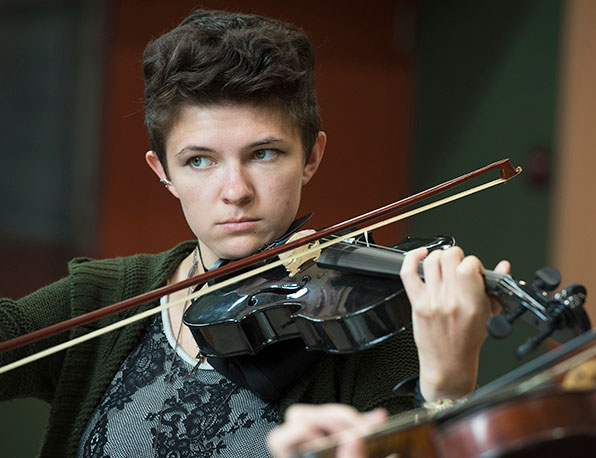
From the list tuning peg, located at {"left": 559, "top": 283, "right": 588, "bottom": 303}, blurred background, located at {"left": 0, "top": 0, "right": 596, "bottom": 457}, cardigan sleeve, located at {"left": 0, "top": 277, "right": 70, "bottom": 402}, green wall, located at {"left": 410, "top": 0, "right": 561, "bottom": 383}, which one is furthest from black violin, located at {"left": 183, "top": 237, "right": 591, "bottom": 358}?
green wall, located at {"left": 410, "top": 0, "right": 561, "bottom": 383}

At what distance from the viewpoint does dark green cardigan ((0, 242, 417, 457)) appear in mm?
1090

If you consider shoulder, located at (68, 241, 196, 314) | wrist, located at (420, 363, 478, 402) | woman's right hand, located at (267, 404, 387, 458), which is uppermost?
shoulder, located at (68, 241, 196, 314)

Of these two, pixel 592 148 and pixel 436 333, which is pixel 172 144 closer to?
pixel 436 333

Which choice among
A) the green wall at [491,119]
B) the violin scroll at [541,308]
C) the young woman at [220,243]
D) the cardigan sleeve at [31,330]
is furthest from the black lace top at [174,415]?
the green wall at [491,119]

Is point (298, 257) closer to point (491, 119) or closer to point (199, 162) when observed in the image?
point (199, 162)

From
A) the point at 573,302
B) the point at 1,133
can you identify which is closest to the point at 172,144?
the point at 573,302

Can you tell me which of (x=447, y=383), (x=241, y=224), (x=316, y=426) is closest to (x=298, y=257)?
(x=241, y=224)

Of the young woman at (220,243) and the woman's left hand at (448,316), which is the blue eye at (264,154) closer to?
the young woman at (220,243)

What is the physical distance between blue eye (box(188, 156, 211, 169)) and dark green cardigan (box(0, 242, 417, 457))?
223 millimetres

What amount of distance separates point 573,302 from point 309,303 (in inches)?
12.4

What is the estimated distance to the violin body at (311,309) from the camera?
942mm

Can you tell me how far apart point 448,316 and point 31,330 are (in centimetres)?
61

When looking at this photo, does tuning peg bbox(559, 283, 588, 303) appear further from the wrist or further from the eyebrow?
the eyebrow

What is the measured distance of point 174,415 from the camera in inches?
43.3
